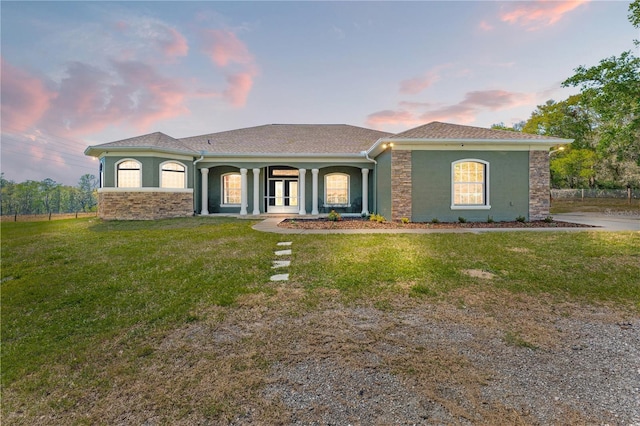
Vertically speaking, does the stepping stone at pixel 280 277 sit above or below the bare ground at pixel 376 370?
above

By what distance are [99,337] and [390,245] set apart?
5.71m

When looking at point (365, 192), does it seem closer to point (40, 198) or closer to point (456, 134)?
point (456, 134)

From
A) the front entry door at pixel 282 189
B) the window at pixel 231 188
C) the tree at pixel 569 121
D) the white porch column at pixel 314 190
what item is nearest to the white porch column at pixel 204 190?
the window at pixel 231 188

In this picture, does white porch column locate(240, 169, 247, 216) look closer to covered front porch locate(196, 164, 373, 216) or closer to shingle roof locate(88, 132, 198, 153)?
covered front porch locate(196, 164, 373, 216)

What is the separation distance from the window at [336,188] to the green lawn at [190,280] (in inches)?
321

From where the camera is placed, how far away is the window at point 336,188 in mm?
16328

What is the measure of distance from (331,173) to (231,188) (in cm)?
582

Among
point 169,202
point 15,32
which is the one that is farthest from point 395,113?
point 15,32

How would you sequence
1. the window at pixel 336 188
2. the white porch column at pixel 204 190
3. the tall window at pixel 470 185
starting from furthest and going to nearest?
the window at pixel 336 188 < the white porch column at pixel 204 190 < the tall window at pixel 470 185

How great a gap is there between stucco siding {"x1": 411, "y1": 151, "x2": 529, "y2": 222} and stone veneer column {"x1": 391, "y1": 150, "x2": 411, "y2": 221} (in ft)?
0.85

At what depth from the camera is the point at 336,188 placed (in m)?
16.4

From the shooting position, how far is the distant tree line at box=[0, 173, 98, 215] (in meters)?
49.5

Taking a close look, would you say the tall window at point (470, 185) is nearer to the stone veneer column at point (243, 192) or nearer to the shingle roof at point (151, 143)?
the stone veneer column at point (243, 192)

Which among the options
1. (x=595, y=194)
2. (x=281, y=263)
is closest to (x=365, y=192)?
(x=281, y=263)
